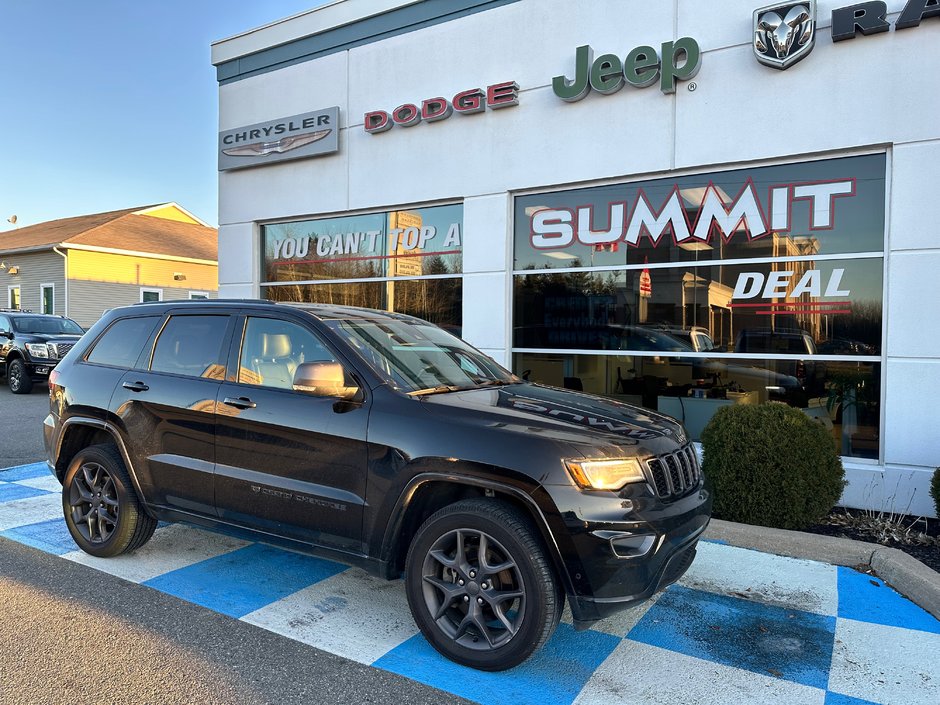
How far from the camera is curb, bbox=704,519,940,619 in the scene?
4098 millimetres

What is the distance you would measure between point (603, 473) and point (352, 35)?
8604 mm

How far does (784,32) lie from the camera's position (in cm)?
653

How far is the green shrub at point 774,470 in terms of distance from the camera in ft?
16.7

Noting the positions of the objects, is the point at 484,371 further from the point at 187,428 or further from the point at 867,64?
the point at 867,64

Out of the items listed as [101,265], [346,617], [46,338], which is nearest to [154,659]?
[346,617]

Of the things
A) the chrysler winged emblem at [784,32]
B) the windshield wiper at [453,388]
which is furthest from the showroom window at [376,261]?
the windshield wiper at [453,388]

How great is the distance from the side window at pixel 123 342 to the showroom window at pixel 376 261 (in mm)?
4131

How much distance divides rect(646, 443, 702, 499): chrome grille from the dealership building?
3692mm

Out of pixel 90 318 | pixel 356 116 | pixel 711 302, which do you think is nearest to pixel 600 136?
pixel 711 302

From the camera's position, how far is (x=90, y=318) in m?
26.2

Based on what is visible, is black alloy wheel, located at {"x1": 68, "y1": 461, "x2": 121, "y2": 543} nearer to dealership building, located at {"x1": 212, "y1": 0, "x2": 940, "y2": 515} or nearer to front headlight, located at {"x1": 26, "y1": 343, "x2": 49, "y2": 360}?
dealership building, located at {"x1": 212, "y1": 0, "x2": 940, "y2": 515}

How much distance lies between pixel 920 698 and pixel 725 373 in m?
4.49

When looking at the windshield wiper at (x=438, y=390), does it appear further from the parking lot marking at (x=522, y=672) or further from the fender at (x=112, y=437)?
the fender at (x=112, y=437)

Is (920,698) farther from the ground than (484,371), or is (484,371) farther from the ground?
(484,371)
